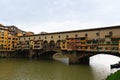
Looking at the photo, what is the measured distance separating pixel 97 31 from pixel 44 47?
25561 mm

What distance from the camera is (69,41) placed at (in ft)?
176

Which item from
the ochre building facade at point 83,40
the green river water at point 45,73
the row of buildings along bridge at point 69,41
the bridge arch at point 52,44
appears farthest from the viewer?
the bridge arch at point 52,44

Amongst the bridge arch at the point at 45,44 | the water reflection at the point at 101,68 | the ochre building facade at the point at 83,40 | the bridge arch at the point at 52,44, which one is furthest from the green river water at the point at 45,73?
the bridge arch at the point at 45,44

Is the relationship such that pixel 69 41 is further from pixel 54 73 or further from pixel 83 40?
pixel 54 73

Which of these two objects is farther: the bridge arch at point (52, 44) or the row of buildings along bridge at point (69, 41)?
the bridge arch at point (52, 44)

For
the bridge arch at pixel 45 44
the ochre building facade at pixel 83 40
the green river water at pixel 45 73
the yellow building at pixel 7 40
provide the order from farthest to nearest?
the yellow building at pixel 7 40
the bridge arch at pixel 45 44
the ochre building facade at pixel 83 40
the green river water at pixel 45 73

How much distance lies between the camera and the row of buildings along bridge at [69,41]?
1699 inches

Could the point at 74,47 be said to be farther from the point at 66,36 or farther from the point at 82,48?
the point at 66,36

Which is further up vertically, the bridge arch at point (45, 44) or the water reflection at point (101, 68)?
the bridge arch at point (45, 44)

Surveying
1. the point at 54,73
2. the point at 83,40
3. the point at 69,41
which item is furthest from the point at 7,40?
the point at 54,73

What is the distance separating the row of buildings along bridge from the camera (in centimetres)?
4316

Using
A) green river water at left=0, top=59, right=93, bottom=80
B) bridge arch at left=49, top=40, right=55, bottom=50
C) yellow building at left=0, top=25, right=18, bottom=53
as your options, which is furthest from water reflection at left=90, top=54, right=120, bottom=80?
yellow building at left=0, top=25, right=18, bottom=53

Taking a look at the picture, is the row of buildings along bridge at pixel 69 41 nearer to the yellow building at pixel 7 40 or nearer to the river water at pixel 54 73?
the yellow building at pixel 7 40

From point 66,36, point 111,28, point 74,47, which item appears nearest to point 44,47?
point 66,36
